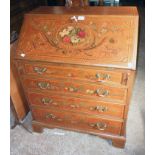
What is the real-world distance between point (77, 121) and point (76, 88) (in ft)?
1.20

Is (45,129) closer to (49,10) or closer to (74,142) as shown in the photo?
(74,142)

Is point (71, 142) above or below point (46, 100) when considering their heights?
below

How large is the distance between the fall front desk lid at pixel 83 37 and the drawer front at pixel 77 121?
0.54 meters

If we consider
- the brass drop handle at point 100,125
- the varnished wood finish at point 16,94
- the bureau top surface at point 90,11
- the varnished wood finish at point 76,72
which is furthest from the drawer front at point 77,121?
the bureau top surface at point 90,11

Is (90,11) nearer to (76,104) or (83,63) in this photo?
(83,63)

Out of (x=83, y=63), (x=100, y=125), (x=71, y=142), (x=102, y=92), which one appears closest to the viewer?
(x=83, y=63)

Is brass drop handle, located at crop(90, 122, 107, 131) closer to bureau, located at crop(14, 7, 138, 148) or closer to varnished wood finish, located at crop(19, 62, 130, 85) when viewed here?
bureau, located at crop(14, 7, 138, 148)

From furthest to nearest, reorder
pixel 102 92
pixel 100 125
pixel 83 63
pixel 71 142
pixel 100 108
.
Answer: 1. pixel 71 142
2. pixel 100 125
3. pixel 100 108
4. pixel 102 92
5. pixel 83 63

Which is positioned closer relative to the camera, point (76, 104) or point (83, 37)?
point (83, 37)

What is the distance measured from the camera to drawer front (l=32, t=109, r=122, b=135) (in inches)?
61.3

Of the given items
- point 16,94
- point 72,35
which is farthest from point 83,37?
point 16,94

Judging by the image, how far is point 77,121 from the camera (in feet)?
5.38

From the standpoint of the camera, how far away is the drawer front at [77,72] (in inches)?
49.3

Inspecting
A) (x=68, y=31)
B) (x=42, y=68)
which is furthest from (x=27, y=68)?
(x=68, y=31)
